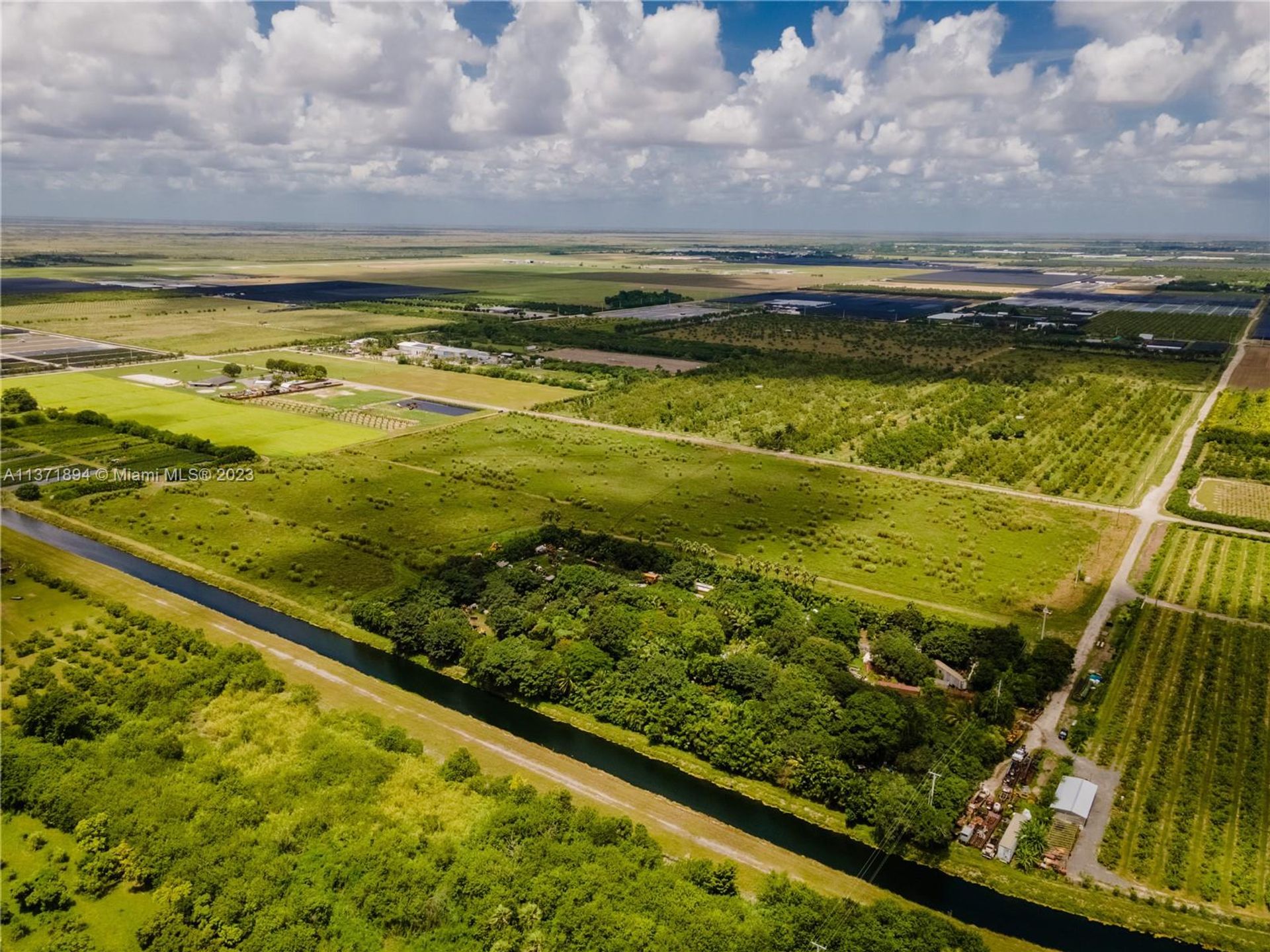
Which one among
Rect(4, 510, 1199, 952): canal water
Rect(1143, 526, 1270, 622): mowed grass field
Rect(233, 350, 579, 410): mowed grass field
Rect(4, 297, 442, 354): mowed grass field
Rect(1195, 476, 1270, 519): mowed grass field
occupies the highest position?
Rect(4, 297, 442, 354): mowed grass field

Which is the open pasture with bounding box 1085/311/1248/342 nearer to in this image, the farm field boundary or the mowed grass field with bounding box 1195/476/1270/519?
the mowed grass field with bounding box 1195/476/1270/519

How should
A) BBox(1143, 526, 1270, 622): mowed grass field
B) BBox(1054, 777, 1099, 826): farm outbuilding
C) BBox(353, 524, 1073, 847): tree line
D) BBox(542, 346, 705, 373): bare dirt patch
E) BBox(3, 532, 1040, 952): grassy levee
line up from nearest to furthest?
BBox(3, 532, 1040, 952): grassy levee, BBox(1054, 777, 1099, 826): farm outbuilding, BBox(353, 524, 1073, 847): tree line, BBox(1143, 526, 1270, 622): mowed grass field, BBox(542, 346, 705, 373): bare dirt patch

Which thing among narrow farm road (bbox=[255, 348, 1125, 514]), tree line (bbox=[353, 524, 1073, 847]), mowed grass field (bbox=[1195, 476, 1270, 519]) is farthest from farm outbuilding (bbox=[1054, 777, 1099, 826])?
mowed grass field (bbox=[1195, 476, 1270, 519])

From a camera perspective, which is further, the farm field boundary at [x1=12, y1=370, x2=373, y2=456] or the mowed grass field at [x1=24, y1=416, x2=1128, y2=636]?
the farm field boundary at [x1=12, y1=370, x2=373, y2=456]

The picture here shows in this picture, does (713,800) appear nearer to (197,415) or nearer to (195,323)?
(197,415)

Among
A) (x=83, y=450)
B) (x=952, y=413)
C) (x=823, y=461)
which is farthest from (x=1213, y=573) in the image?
(x=83, y=450)

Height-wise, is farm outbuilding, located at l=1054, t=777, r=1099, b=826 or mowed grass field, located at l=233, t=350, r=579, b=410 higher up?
mowed grass field, located at l=233, t=350, r=579, b=410
